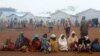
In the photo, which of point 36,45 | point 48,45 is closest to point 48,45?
point 48,45

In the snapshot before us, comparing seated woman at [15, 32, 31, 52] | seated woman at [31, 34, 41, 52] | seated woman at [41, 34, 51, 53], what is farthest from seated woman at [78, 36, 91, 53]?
seated woman at [15, 32, 31, 52]

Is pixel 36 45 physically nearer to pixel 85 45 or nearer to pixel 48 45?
pixel 48 45

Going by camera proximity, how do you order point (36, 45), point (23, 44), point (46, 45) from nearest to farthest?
point (46, 45)
point (36, 45)
point (23, 44)

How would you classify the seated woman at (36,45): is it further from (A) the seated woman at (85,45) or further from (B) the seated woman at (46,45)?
(A) the seated woman at (85,45)

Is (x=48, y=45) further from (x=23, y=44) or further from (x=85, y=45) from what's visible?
(x=85, y=45)

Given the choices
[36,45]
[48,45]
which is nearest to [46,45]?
[48,45]

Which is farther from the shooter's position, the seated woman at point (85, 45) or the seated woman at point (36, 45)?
the seated woman at point (36, 45)

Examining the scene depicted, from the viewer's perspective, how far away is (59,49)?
37.5 feet

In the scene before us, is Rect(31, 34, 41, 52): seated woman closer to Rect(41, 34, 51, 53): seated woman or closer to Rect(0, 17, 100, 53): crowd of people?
Rect(0, 17, 100, 53): crowd of people

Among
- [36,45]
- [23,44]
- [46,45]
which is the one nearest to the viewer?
[46,45]

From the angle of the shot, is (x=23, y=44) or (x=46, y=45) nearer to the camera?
(x=46, y=45)

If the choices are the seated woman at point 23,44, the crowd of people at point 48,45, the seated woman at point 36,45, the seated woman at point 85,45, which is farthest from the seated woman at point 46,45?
the seated woman at point 85,45

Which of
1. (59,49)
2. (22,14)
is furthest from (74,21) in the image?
(59,49)

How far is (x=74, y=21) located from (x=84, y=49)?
21.2 metres
